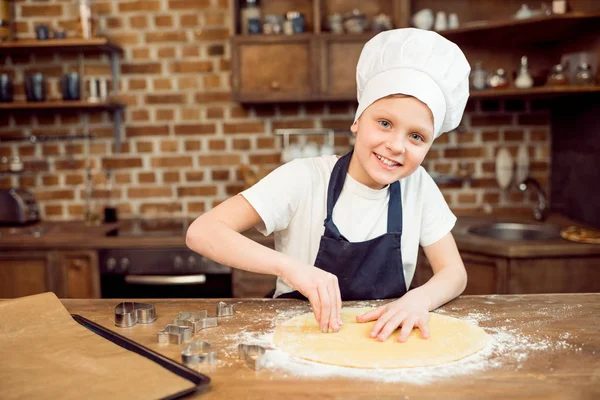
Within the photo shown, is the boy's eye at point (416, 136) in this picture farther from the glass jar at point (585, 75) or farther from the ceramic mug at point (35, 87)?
the ceramic mug at point (35, 87)

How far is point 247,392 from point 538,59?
8.76 ft

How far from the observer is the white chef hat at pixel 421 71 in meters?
1.33

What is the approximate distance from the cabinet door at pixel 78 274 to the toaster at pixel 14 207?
485mm

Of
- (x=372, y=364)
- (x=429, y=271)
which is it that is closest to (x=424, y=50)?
(x=372, y=364)

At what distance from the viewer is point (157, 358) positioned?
3.13 ft

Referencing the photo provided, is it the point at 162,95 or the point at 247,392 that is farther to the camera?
the point at 162,95

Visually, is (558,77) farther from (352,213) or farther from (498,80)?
(352,213)

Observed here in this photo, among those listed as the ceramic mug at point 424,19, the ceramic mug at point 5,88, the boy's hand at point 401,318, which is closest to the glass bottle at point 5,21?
the ceramic mug at point 5,88

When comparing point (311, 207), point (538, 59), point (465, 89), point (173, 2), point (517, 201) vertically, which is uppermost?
point (173, 2)

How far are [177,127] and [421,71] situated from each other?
205cm

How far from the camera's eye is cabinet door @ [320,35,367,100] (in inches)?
111

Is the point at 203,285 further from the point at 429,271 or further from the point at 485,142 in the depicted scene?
the point at 485,142

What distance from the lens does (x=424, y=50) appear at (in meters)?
1.35

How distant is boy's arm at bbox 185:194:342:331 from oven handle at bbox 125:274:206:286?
1.20 metres
